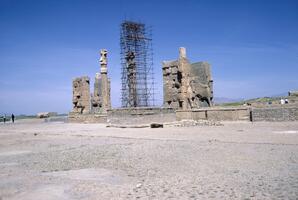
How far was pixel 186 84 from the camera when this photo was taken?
23750 mm

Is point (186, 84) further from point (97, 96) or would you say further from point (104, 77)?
point (97, 96)

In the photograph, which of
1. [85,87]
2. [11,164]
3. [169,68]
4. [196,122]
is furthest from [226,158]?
[85,87]

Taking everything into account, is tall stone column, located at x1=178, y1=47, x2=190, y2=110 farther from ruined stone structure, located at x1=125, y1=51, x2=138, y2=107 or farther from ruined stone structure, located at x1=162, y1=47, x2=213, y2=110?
ruined stone structure, located at x1=125, y1=51, x2=138, y2=107

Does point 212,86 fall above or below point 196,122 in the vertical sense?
above

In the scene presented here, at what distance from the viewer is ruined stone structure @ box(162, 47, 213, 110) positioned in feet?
78.1

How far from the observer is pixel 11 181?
540 cm

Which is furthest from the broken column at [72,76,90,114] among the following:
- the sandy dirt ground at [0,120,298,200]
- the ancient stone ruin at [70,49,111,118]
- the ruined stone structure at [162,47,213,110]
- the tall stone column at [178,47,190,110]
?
the sandy dirt ground at [0,120,298,200]

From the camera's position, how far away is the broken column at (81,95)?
101 feet

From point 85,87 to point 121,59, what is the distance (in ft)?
16.5

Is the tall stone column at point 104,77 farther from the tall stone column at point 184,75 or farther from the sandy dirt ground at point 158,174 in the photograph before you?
the sandy dirt ground at point 158,174

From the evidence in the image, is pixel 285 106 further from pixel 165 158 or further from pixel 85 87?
pixel 85 87

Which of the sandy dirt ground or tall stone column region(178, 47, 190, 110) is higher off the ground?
tall stone column region(178, 47, 190, 110)

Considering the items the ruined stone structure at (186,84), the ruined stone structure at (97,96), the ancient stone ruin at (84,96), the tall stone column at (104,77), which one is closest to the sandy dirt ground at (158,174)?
the ruined stone structure at (186,84)

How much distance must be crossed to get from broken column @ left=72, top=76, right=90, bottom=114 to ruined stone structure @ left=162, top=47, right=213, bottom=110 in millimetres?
8539
